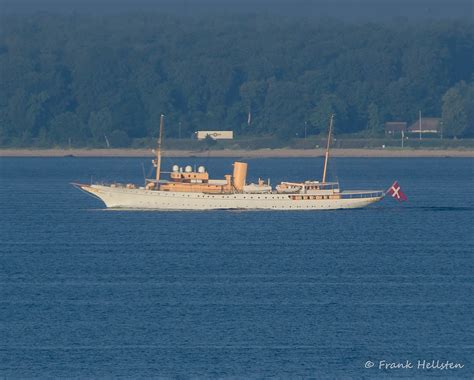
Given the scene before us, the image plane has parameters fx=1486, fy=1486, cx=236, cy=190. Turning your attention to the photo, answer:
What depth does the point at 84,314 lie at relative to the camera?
59375 mm

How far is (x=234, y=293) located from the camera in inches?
2554

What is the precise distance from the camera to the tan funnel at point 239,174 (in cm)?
10712

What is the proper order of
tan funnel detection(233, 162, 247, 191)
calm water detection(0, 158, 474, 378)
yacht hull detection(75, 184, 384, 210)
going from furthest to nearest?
yacht hull detection(75, 184, 384, 210), tan funnel detection(233, 162, 247, 191), calm water detection(0, 158, 474, 378)

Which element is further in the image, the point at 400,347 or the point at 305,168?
the point at 305,168

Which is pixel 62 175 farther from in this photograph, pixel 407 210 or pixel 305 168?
pixel 407 210

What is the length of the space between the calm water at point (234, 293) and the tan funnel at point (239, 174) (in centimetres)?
226

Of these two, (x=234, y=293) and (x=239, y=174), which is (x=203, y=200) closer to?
(x=239, y=174)

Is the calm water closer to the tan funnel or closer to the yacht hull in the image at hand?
the yacht hull

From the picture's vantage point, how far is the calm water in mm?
51594

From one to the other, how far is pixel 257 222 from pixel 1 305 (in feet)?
133

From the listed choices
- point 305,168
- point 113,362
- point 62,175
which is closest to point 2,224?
point 113,362
